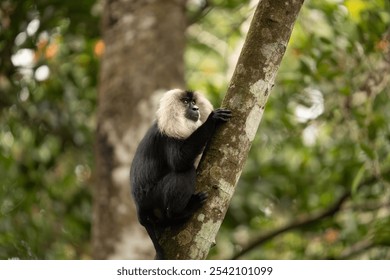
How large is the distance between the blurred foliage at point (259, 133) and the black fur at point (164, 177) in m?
1.27

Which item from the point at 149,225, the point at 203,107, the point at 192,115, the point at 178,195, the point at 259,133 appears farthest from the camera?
the point at 259,133

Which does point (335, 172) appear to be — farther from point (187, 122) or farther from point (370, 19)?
point (187, 122)

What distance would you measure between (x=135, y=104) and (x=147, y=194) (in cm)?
104

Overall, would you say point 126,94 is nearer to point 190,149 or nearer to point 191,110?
point 191,110

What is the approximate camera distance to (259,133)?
5020 millimetres

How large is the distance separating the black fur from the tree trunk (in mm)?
676

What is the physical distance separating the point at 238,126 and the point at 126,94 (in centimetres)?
197

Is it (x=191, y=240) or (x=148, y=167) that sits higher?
(x=191, y=240)

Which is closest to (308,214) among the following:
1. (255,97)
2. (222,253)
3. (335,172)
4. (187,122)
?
(335,172)

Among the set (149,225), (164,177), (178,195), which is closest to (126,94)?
(164,177)

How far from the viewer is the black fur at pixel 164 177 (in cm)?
288

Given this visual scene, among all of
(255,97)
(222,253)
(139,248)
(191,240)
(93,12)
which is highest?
(255,97)

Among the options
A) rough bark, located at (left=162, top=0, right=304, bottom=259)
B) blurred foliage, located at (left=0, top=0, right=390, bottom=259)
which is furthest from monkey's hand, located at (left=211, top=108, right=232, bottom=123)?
blurred foliage, located at (left=0, top=0, right=390, bottom=259)

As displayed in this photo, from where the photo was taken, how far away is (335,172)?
15.5ft
